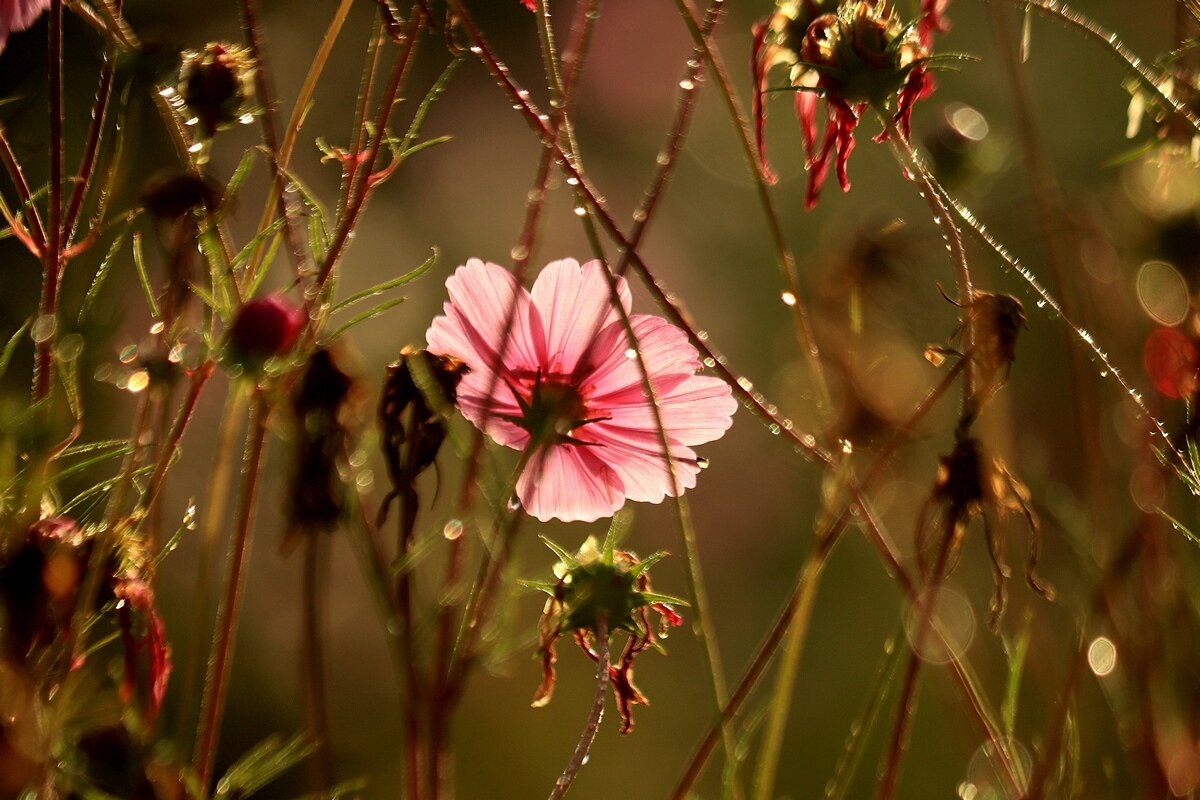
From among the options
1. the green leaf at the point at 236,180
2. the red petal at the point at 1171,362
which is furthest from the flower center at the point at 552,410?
Result: the red petal at the point at 1171,362

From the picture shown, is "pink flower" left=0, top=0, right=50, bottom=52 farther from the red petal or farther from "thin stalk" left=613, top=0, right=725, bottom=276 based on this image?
the red petal

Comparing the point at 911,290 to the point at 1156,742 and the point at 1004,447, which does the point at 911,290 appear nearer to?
the point at 1004,447

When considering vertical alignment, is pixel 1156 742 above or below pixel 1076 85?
above

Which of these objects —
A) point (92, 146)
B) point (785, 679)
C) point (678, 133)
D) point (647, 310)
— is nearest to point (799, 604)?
point (785, 679)

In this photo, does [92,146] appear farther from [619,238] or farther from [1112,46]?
[1112,46]

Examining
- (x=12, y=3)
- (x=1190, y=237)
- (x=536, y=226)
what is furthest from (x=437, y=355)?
(x=1190, y=237)
